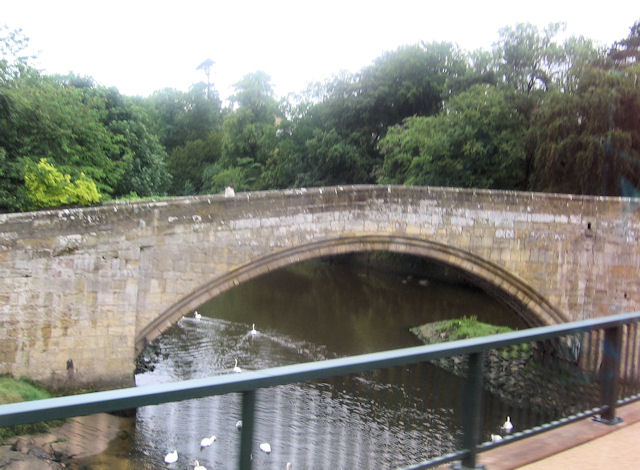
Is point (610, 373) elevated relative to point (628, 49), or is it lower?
lower

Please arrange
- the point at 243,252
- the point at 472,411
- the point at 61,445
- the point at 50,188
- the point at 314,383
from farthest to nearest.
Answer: the point at 50,188
the point at 243,252
the point at 472,411
the point at 314,383
the point at 61,445

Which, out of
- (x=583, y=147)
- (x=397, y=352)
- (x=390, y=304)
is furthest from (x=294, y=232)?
(x=390, y=304)

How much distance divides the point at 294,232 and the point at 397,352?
20.0ft

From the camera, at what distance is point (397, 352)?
6.93ft

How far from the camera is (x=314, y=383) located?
2.01 metres

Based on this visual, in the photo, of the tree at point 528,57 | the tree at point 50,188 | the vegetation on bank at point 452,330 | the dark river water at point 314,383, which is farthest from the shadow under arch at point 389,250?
the tree at point 528,57

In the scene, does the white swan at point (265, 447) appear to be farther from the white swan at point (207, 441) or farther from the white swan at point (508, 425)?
the white swan at point (508, 425)

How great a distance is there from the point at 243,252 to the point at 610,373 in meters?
5.49

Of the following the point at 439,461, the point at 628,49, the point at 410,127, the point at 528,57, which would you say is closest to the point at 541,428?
the point at 439,461

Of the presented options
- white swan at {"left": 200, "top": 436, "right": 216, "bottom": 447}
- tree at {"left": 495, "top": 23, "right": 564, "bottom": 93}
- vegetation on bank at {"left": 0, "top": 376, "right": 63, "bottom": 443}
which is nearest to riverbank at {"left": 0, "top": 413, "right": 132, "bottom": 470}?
white swan at {"left": 200, "top": 436, "right": 216, "bottom": 447}

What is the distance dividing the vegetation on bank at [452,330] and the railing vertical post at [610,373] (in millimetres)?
9940

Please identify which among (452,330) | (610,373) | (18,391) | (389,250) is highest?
(389,250)

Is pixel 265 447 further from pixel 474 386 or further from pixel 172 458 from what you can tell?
pixel 474 386

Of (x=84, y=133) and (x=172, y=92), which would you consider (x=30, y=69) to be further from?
(x=172, y=92)
